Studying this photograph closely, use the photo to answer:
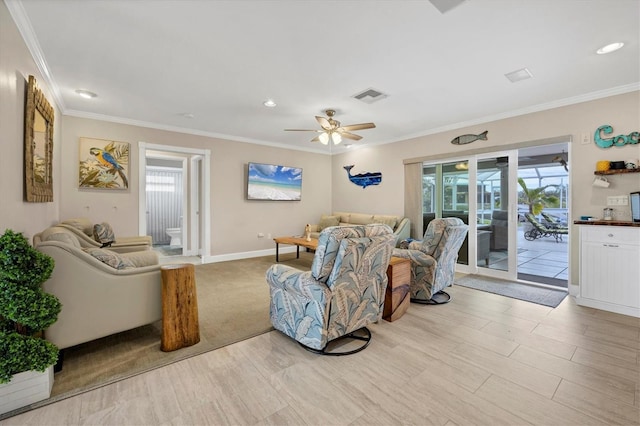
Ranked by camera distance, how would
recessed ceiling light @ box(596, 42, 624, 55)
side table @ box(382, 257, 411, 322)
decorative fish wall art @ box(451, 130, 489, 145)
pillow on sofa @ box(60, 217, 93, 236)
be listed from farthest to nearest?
decorative fish wall art @ box(451, 130, 489, 145) → pillow on sofa @ box(60, 217, 93, 236) → side table @ box(382, 257, 411, 322) → recessed ceiling light @ box(596, 42, 624, 55)

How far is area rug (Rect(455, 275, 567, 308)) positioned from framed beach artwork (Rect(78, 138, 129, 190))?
5.83 metres

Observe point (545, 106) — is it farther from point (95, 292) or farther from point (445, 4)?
point (95, 292)

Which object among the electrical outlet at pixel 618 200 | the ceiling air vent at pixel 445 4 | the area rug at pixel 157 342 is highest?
the ceiling air vent at pixel 445 4

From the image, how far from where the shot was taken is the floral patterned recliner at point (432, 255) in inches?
132

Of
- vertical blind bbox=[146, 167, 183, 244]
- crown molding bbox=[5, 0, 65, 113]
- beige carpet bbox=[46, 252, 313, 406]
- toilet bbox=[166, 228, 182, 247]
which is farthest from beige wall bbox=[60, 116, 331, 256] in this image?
vertical blind bbox=[146, 167, 183, 244]

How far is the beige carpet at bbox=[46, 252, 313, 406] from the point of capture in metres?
1.99

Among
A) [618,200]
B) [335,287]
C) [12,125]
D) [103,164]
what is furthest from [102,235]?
[618,200]

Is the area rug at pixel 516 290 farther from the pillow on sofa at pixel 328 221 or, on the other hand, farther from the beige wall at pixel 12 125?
the beige wall at pixel 12 125

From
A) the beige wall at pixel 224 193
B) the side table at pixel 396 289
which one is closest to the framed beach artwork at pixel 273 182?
the beige wall at pixel 224 193

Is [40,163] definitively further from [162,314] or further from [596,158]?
[596,158]

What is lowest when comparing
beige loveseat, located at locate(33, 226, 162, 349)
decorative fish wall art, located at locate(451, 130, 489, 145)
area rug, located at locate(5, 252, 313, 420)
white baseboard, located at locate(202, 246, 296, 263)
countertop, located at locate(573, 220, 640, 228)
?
area rug, located at locate(5, 252, 313, 420)

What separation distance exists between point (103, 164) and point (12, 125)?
2806 mm

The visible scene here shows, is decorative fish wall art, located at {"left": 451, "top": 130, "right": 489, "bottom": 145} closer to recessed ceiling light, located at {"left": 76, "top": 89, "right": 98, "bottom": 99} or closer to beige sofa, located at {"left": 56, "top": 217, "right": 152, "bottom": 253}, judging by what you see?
beige sofa, located at {"left": 56, "top": 217, "right": 152, "bottom": 253}

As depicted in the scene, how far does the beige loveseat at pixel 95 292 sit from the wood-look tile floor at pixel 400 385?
0.53 m
